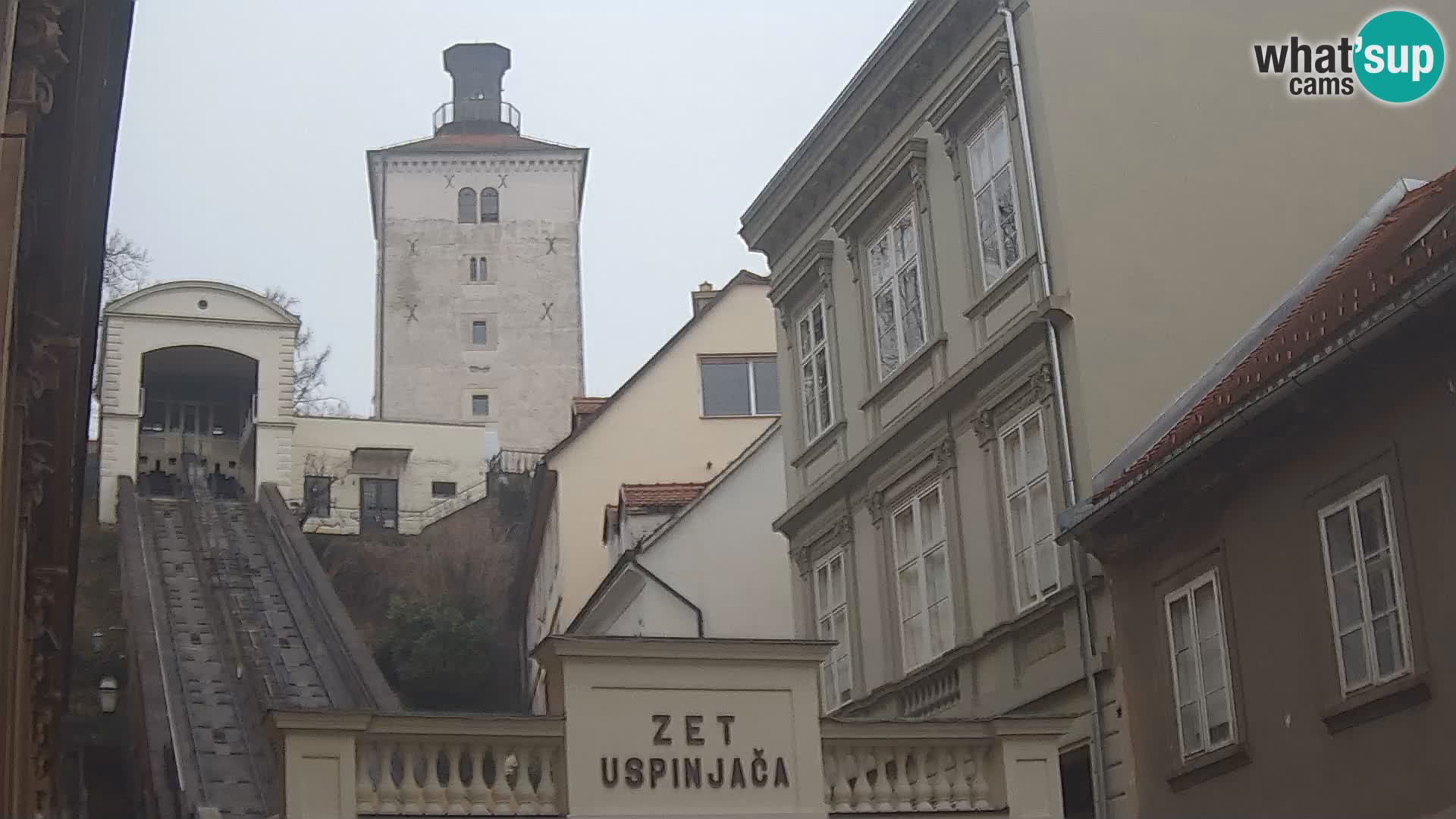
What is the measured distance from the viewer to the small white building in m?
59.9

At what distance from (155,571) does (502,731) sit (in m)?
30.0

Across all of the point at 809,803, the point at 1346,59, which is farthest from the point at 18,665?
the point at 1346,59

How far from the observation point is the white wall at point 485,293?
82.2m

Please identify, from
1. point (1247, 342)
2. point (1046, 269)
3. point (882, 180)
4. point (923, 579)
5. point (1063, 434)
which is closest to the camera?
point (1247, 342)

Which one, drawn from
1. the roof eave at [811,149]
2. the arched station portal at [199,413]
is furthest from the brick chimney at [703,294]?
the arched station portal at [199,413]

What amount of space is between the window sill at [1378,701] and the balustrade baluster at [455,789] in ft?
20.1

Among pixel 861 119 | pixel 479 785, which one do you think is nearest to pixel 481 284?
pixel 861 119

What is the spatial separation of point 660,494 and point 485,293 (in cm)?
5081

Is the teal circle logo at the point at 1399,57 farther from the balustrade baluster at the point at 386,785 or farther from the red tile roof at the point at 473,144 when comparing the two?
the red tile roof at the point at 473,144

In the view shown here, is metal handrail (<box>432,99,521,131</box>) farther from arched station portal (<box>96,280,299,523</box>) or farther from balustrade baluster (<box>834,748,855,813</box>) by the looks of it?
balustrade baluster (<box>834,748,855,813</box>)

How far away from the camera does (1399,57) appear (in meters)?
18.1

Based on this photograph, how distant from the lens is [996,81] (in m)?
20.5

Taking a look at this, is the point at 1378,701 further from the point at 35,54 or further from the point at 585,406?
the point at 585,406

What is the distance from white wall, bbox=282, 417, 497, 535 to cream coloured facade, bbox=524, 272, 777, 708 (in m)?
24.0
